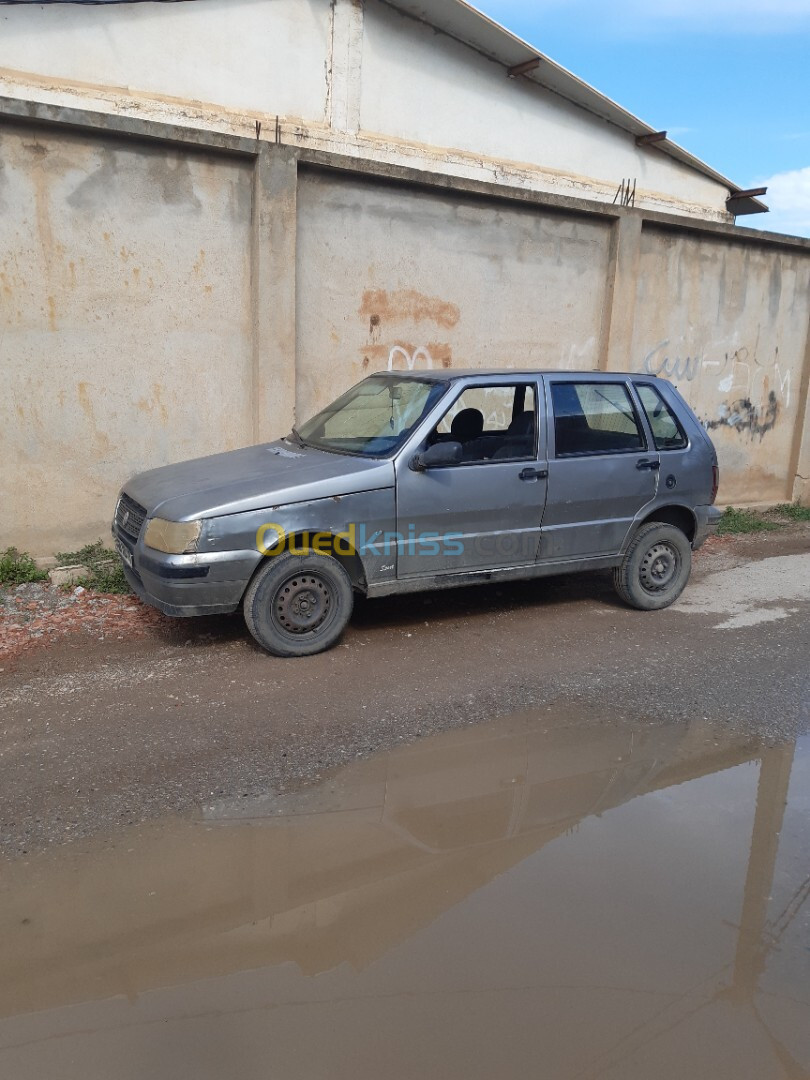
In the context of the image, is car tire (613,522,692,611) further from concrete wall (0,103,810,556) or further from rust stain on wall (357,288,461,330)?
rust stain on wall (357,288,461,330)

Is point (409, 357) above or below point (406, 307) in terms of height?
below

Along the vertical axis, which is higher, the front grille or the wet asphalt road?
the front grille

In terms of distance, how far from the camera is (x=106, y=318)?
7020mm

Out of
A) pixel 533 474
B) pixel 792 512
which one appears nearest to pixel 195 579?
pixel 533 474

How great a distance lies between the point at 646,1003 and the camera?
2.63 meters

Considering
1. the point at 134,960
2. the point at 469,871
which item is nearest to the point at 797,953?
the point at 469,871

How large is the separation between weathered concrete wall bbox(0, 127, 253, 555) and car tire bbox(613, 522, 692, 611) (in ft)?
12.1

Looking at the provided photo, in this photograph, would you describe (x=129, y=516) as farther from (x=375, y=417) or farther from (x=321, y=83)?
(x=321, y=83)

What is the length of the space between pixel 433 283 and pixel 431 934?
270 inches

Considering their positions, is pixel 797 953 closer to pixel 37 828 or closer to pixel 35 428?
pixel 37 828

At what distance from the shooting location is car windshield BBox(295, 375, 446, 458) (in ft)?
18.8

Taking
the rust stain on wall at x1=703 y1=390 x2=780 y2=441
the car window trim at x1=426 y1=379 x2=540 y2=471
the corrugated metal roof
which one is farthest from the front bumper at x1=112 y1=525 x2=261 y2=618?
the corrugated metal roof

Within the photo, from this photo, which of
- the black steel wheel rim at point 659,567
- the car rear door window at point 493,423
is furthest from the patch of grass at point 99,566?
the black steel wheel rim at point 659,567

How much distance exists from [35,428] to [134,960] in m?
5.14
